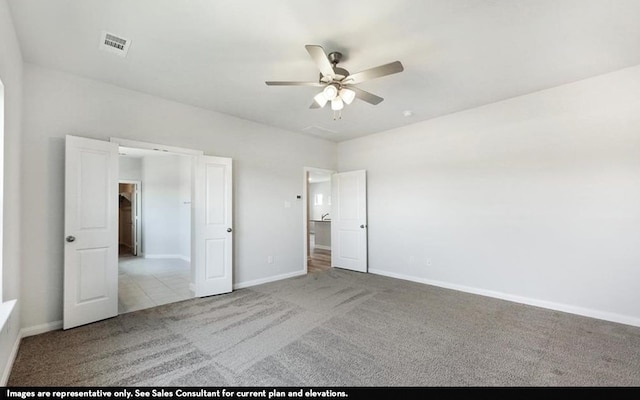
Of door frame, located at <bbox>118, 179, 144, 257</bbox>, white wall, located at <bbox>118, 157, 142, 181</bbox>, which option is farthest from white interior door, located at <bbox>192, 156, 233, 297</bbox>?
white wall, located at <bbox>118, 157, 142, 181</bbox>

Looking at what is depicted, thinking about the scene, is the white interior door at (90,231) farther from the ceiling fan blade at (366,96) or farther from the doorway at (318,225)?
the doorway at (318,225)

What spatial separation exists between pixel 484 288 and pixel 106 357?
4.56m

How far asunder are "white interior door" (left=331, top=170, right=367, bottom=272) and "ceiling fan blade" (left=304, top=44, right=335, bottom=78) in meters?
3.27

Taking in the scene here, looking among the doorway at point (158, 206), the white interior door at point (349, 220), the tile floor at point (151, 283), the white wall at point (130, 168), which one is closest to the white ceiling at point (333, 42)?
the white interior door at point (349, 220)

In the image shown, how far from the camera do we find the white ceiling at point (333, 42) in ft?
6.98

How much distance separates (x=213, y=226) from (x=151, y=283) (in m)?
1.74

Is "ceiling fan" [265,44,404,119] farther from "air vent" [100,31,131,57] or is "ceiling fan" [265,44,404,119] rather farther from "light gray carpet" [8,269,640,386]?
"light gray carpet" [8,269,640,386]

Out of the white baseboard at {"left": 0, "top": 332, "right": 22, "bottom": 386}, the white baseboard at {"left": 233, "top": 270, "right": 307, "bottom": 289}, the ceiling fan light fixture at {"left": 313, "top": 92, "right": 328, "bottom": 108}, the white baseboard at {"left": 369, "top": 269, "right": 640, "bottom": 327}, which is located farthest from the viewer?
the white baseboard at {"left": 233, "top": 270, "right": 307, "bottom": 289}

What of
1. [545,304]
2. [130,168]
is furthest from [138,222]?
[545,304]

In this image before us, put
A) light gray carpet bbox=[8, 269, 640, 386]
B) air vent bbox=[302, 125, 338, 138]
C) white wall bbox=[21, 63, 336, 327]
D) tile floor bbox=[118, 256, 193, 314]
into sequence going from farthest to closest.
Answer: air vent bbox=[302, 125, 338, 138] → tile floor bbox=[118, 256, 193, 314] → white wall bbox=[21, 63, 336, 327] → light gray carpet bbox=[8, 269, 640, 386]

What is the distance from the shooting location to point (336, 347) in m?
2.55

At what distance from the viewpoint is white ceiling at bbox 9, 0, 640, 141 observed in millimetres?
2129

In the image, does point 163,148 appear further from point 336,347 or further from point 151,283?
point 336,347

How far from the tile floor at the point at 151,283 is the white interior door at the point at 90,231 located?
1.43 feet
